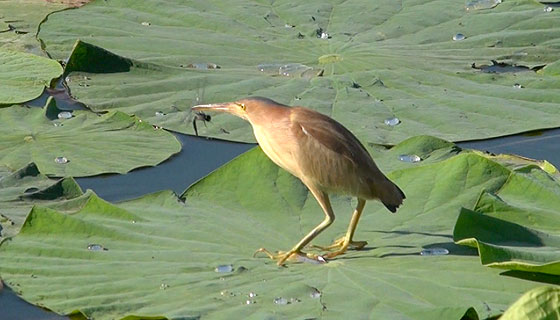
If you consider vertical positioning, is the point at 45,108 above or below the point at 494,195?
below

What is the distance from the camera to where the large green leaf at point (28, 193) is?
3.85 meters

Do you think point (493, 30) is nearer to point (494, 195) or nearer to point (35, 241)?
point (494, 195)

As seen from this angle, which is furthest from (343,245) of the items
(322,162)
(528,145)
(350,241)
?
(528,145)

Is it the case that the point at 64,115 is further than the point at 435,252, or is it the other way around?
the point at 64,115

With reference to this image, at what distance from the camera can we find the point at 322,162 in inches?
137

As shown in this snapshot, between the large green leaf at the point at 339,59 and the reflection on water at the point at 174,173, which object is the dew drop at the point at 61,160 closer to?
the reflection on water at the point at 174,173

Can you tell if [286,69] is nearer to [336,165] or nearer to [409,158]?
[409,158]

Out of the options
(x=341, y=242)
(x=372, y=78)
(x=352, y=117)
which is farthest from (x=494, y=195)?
(x=372, y=78)

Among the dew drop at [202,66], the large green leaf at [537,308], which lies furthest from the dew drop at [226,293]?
the dew drop at [202,66]

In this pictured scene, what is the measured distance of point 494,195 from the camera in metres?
3.69

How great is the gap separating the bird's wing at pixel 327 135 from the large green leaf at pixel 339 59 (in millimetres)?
980

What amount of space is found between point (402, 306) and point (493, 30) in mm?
2773

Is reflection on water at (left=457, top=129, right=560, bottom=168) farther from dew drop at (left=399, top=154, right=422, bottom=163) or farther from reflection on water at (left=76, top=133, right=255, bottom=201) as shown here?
reflection on water at (left=76, top=133, right=255, bottom=201)

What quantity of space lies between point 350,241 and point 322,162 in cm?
26
